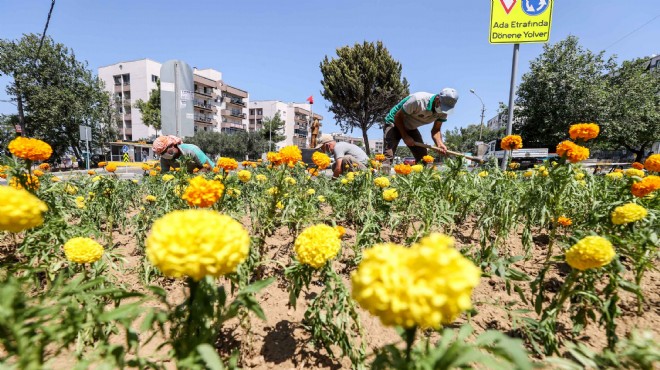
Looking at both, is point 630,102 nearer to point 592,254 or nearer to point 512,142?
point 512,142

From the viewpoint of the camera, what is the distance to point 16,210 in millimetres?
785

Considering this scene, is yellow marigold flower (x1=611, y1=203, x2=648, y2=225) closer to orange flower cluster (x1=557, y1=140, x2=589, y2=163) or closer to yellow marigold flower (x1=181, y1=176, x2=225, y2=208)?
orange flower cluster (x1=557, y1=140, x2=589, y2=163)

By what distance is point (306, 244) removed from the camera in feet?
3.52

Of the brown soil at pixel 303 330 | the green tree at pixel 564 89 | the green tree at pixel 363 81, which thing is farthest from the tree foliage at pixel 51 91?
the green tree at pixel 564 89

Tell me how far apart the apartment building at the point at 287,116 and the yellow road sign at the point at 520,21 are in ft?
162

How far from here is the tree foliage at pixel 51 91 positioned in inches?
802

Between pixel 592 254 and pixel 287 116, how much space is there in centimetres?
6173

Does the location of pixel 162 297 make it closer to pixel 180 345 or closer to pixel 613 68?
pixel 180 345

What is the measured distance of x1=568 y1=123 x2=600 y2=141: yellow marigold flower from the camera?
2248 mm

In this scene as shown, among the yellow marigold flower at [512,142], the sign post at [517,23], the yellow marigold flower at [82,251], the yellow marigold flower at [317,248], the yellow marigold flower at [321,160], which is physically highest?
the sign post at [517,23]

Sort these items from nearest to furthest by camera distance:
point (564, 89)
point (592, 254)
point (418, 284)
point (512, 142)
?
point (418, 284) < point (592, 254) < point (512, 142) < point (564, 89)

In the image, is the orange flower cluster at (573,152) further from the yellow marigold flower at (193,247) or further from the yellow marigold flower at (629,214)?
the yellow marigold flower at (193,247)

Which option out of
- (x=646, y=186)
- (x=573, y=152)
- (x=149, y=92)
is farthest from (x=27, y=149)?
(x=149, y=92)

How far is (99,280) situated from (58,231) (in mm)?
1209
